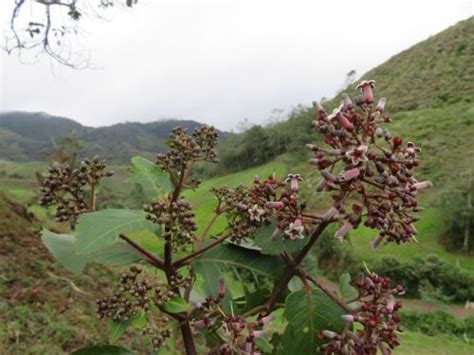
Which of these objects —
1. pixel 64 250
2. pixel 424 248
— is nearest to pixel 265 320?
pixel 64 250

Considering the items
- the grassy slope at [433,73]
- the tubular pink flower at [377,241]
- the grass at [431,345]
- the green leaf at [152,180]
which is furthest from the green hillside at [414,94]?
the tubular pink flower at [377,241]

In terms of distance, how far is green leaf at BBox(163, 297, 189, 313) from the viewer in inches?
44.3

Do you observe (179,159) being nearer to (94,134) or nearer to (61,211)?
(61,211)

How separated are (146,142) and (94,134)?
1653 centimetres

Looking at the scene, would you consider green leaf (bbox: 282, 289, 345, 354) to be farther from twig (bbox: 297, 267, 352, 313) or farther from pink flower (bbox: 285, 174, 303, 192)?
pink flower (bbox: 285, 174, 303, 192)

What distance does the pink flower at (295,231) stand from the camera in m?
1.05

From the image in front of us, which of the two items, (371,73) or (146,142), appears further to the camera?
(146,142)

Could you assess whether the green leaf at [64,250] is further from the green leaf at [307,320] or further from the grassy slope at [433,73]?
the grassy slope at [433,73]

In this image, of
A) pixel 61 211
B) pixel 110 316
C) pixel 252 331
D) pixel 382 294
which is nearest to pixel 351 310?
Answer: pixel 382 294

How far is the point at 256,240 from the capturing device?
3.79ft

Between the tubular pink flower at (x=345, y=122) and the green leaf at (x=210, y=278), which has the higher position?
the tubular pink flower at (x=345, y=122)

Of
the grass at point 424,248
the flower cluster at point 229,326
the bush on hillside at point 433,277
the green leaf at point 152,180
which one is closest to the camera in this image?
the flower cluster at point 229,326

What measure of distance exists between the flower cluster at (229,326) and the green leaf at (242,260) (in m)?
0.08

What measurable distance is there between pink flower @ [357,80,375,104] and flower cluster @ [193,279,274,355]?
50 cm
